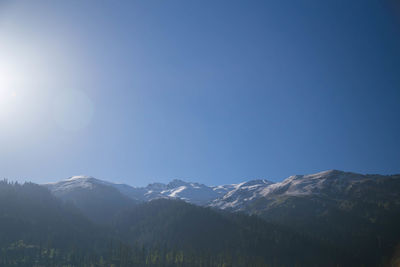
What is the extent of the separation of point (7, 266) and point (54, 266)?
30.6 m

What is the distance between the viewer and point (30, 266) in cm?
19875

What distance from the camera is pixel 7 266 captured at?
193000mm

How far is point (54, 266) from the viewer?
7854 inches

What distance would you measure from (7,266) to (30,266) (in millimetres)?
14207

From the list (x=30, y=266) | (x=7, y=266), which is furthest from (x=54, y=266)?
(x=7, y=266)

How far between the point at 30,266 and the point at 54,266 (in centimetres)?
1709

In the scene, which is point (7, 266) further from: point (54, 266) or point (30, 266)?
point (54, 266)
